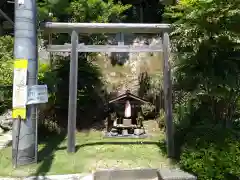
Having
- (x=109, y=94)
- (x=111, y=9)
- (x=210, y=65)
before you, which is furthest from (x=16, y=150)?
(x=111, y=9)

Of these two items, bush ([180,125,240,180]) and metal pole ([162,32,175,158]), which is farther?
metal pole ([162,32,175,158])

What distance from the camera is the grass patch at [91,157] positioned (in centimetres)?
561

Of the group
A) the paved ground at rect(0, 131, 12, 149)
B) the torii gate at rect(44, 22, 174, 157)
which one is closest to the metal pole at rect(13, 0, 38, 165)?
the torii gate at rect(44, 22, 174, 157)

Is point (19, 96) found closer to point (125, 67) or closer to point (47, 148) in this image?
point (47, 148)

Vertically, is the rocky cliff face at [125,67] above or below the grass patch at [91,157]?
above

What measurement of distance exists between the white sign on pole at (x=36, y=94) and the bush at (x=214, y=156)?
319cm

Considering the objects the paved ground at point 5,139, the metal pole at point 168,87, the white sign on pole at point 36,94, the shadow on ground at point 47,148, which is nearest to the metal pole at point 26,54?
the white sign on pole at point 36,94

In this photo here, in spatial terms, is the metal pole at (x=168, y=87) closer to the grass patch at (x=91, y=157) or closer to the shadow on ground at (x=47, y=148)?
the grass patch at (x=91, y=157)

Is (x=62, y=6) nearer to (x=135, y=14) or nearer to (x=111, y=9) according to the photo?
(x=111, y=9)

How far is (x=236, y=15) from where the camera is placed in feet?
16.4

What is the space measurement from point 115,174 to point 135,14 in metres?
11.7

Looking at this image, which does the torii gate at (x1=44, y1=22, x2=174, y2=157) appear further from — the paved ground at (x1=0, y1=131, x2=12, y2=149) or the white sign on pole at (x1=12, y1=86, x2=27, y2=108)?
the paved ground at (x1=0, y1=131, x2=12, y2=149)

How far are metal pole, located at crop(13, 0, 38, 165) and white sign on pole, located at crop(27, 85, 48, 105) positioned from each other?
155 millimetres

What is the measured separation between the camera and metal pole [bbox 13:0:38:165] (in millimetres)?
5766
